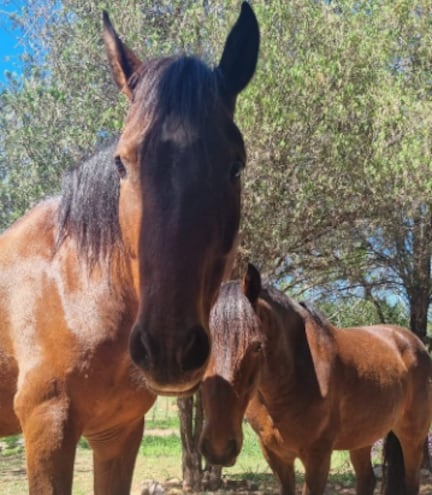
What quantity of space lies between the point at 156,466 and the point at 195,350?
824cm

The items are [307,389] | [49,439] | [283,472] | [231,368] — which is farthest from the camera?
[283,472]

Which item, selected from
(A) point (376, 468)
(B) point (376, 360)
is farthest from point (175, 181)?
(A) point (376, 468)

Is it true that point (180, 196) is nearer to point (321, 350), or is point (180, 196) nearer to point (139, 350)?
point (139, 350)

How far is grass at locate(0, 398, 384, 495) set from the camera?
757 centimetres

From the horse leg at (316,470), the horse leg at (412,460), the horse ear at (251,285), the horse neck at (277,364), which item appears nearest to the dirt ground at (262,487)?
the horse leg at (412,460)

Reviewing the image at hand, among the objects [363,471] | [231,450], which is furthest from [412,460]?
[231,450]

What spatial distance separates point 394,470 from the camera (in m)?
6.51

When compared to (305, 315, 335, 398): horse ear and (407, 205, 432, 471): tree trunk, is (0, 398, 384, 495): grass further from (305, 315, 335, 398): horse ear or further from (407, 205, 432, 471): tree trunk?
(305, 315, 335, 398): horse ear

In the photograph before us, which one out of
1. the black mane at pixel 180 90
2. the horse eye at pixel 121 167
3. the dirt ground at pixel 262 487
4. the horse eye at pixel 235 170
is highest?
the black mane at pixel 180 90

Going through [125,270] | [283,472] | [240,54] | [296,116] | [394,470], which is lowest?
[394,470]

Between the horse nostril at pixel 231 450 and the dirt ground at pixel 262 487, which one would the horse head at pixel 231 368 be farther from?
the dirt ground at pixel 262 487

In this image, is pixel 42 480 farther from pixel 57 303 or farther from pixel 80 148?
pixel 80 148

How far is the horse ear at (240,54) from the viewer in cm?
→ 196

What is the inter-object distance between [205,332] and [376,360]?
4613 millimetres
